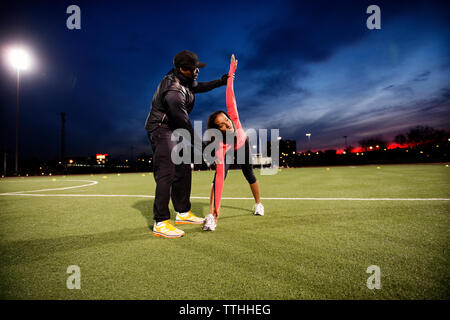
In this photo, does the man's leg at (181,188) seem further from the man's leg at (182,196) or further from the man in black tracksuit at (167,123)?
the man in black tracksuit at (167,123)

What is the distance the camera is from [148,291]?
1443mm

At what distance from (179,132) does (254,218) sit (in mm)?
1777

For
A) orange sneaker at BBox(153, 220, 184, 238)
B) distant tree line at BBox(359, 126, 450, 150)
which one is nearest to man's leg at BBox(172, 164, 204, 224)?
orange sneaker at BBox(153, 220, 184, 238)

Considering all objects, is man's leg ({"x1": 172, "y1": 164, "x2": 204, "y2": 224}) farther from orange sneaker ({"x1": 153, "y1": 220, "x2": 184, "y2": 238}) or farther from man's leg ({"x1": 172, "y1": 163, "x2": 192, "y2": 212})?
orange sneaker ({"x1": 153, "y1": 220, "x2": 184, "y2": 238})

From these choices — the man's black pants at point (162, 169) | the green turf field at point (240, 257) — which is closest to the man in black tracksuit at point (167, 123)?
the man's black pants at point (162, 169)

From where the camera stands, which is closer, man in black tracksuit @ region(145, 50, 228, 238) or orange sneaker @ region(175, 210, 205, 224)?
man in black tracksuit @ region(145, 50, 228, 238)

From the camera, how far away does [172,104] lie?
271 cm

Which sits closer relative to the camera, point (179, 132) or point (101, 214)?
point (179, 132)

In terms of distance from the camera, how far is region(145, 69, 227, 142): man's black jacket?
273 centimetres

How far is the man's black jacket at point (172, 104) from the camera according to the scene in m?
2.73

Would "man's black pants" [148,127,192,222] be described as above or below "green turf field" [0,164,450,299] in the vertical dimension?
above

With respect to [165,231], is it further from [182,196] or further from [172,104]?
[172,104]
